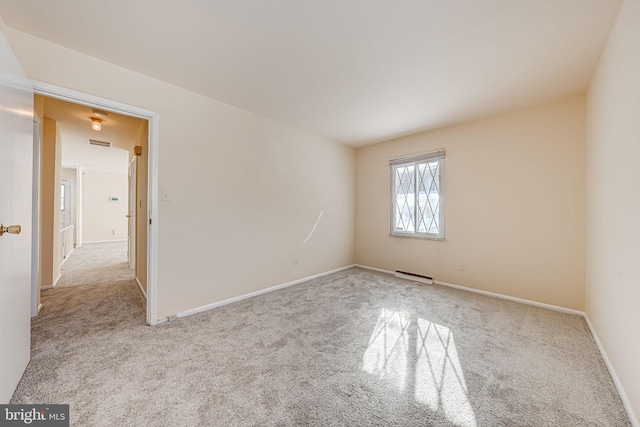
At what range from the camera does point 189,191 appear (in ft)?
8.68

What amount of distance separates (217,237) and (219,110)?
59.4 inches

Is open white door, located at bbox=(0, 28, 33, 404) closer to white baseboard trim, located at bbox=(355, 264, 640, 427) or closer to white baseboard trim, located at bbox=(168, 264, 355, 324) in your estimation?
white baseboard trim, located at bbox=(168, 264, 355, 324)

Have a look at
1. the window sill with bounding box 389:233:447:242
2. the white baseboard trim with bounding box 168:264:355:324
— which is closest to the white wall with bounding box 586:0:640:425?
the window sill with bounding box 389:233:447:242

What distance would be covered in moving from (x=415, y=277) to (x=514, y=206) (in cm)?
167

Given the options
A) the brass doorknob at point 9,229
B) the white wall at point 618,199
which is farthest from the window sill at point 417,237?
the brass doorknob at point 9,229

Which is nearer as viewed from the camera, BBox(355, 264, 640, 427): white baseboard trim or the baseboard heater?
BBox(355, 264, 640, 427): white baseboard trim

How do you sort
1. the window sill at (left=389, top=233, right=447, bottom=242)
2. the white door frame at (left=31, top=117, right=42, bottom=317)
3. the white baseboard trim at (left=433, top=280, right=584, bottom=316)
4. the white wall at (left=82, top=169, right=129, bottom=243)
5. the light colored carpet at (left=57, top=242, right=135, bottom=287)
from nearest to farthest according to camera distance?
the white door frame at (left=31, top=117, right=42, bottom=317)
the white baseboard trim at (left=433, top=280, right=584, bottom=316)
the window sill at (left=389, top=233, right=447, bottom=242)
the light colored carpet at (left=57, top=242, right=135, bottom=287)
the white wall at (left=82, top=169, right=129, bottom=243)

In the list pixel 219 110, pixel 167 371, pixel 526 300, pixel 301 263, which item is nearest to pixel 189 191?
pixel 219 110

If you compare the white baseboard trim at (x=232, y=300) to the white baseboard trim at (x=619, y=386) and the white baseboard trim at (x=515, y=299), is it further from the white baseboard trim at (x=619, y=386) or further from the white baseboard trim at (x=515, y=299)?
the white baseboard trim at (x=619, y=386)

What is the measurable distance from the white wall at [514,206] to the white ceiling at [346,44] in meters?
0.43

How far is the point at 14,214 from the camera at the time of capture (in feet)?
4.61

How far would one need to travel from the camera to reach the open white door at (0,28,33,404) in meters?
1.26

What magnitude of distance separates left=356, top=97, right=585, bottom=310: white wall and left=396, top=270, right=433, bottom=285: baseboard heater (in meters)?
0.09

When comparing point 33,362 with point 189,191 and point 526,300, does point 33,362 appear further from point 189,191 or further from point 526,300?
point 526,300
